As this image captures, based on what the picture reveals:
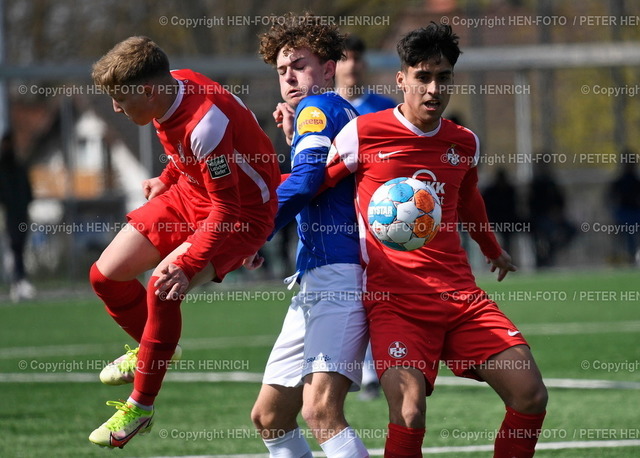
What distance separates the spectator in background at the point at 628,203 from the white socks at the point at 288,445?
16.7m

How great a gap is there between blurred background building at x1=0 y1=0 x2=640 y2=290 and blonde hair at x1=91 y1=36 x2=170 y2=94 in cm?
88

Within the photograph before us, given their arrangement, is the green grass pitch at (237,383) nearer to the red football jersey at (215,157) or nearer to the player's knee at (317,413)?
the red football jersey at (215,157)

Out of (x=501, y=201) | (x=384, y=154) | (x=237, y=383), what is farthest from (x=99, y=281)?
(x=501, y=201)

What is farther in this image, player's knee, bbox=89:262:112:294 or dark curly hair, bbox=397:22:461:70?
player's knee, bbox=89:262:112:294

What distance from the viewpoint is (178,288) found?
504 cm

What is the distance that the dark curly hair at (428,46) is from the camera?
486cm

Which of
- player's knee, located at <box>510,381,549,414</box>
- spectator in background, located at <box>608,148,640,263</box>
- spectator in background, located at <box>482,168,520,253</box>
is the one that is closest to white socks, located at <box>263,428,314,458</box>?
player's knee, located at <box>510,381,549,414</box>

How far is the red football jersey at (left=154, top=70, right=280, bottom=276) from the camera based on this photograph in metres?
5.14

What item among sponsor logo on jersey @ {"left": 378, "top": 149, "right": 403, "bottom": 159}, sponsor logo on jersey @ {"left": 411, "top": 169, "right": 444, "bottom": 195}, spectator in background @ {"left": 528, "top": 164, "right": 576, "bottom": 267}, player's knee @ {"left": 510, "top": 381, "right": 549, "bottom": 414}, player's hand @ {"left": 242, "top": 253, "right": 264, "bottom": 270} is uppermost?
sponsor logo on jersey @ {"left": 378, "top": 149, "right": 403, "bottom": 159}

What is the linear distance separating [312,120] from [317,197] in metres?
0.36

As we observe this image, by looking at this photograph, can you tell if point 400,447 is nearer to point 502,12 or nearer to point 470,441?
point 470,441

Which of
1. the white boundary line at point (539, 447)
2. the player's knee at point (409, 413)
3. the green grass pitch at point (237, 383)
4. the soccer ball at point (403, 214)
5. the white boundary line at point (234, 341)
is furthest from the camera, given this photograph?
the white boundary line at point (234, 341)

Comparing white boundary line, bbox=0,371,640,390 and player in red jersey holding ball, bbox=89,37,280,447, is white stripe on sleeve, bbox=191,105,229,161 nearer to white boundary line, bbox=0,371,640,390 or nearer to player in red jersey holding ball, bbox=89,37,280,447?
player in red jersey holding ball, bbox=89,37,280,447

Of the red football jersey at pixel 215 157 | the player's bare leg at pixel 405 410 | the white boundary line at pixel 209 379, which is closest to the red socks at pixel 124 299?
the red football jersey at pixel 215 157
